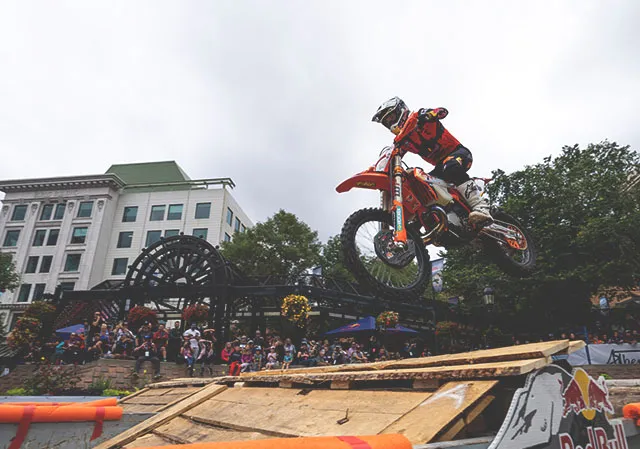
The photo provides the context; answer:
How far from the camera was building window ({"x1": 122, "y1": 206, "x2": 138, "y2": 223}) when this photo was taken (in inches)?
1710

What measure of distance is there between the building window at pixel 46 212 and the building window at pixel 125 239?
805 cm

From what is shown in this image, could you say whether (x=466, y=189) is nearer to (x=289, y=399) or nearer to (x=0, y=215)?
(x=289, y=399)

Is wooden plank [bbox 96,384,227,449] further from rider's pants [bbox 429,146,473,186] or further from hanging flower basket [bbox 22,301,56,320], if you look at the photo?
hanging flower basket [bbox 22,301,56,320]

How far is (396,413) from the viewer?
7.06ft

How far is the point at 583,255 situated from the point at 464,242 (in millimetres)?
17510

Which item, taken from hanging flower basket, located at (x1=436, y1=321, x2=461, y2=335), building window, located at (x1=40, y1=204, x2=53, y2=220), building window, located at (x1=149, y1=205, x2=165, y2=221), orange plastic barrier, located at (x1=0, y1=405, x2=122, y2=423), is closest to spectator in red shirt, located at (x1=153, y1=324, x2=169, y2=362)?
orange plastic barrier, located at (x1=0, y1=405, x2=122, y2=423)

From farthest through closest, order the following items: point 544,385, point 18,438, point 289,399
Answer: point 18,438 < point 289,399 < point 544,385

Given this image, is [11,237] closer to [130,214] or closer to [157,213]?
[130,214]

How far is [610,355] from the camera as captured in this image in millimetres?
14594

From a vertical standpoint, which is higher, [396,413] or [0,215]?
[0,215]

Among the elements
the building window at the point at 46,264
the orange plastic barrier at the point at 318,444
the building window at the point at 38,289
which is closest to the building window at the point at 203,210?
the building window at the point at 46,264

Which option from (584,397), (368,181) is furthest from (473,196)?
(584,397)

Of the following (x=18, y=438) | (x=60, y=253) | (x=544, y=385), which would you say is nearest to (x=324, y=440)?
(x=544, y=385)

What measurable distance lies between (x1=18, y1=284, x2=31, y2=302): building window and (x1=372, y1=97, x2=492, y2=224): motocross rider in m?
46.1
